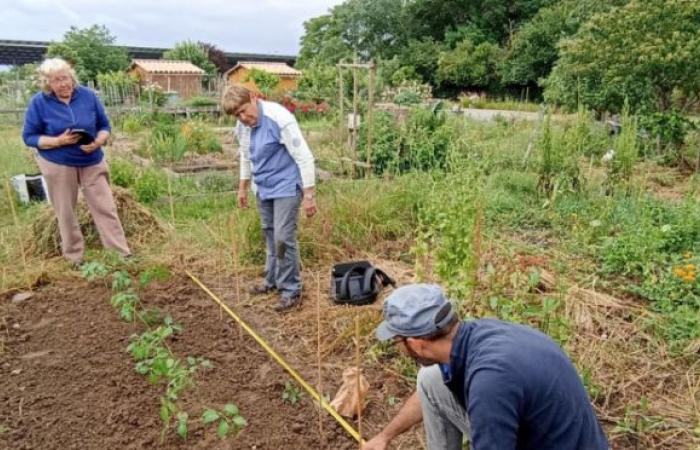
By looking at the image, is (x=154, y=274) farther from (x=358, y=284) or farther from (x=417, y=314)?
(x=417, y=314)

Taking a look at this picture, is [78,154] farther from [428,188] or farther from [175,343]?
[428,188]

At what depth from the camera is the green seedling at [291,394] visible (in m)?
2.49

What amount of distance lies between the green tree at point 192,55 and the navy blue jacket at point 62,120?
1017 inches

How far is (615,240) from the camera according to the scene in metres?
4.05

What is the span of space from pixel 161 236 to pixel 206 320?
1.76 meters

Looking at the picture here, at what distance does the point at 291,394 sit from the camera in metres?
2.53

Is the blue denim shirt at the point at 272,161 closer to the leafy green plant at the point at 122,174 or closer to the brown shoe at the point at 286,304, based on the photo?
the brown shoe at the point at 286,304

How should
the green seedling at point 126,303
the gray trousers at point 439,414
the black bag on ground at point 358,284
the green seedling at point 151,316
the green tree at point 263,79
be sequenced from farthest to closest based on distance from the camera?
1. the green tree at point 263,79
2. the black bag on ground at point 358,284
3. the green seedling at point 151,316
4. the green seedling at point 126,303
5. the gray trousers at point 439,414

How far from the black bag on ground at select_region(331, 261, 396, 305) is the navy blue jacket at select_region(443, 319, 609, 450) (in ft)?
6.73

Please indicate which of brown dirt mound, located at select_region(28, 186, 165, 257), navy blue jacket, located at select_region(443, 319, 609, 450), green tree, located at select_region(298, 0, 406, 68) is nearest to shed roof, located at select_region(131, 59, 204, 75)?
green tree, located at select_region(298, 0, 406, 68)

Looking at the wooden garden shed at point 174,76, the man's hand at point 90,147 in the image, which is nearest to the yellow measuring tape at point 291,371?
the man's hand at point 90,147

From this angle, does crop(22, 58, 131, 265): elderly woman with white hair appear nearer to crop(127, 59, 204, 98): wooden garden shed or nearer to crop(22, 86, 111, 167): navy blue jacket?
crop(22, 86, 111, 167): navy blue jacket

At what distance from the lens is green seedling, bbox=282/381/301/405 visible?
2492 mm

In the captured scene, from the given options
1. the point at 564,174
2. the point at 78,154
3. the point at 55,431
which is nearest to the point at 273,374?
the point at 55,431
